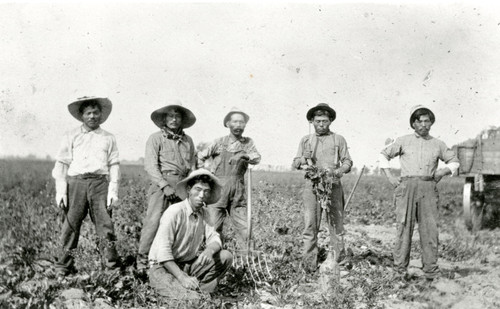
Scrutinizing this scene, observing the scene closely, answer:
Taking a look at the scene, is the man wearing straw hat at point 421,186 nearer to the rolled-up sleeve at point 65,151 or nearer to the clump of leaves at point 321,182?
the clump of leaves at point 321,182

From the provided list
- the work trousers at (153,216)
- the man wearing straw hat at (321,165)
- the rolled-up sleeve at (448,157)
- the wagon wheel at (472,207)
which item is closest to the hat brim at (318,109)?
the man wearing straw hat at (321,165)

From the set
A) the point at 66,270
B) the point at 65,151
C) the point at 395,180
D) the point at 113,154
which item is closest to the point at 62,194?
the point at 65,151

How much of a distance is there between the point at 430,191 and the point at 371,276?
1393 millimetres

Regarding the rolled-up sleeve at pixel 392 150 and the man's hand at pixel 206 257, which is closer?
the man's hand at pixel 206 257

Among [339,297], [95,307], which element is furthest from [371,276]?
[95,307]

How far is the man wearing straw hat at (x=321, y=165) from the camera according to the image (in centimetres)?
495

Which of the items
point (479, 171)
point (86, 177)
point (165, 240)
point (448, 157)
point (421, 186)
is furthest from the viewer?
point (479, 171)

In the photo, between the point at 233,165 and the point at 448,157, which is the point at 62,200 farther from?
the point at 448,157

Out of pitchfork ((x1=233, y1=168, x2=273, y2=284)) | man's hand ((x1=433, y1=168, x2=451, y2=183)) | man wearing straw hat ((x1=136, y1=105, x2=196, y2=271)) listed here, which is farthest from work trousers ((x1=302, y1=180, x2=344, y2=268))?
man wearing straw hat ((x1=136, y1=105, x2=196, y2=271))

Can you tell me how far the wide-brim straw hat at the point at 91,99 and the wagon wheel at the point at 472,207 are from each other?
6230 mm

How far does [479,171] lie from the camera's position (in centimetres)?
766

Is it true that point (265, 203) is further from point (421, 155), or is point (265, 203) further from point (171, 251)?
point (171, 251)

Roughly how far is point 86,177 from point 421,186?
3.39 metres

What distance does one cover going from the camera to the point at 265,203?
19.8ft
